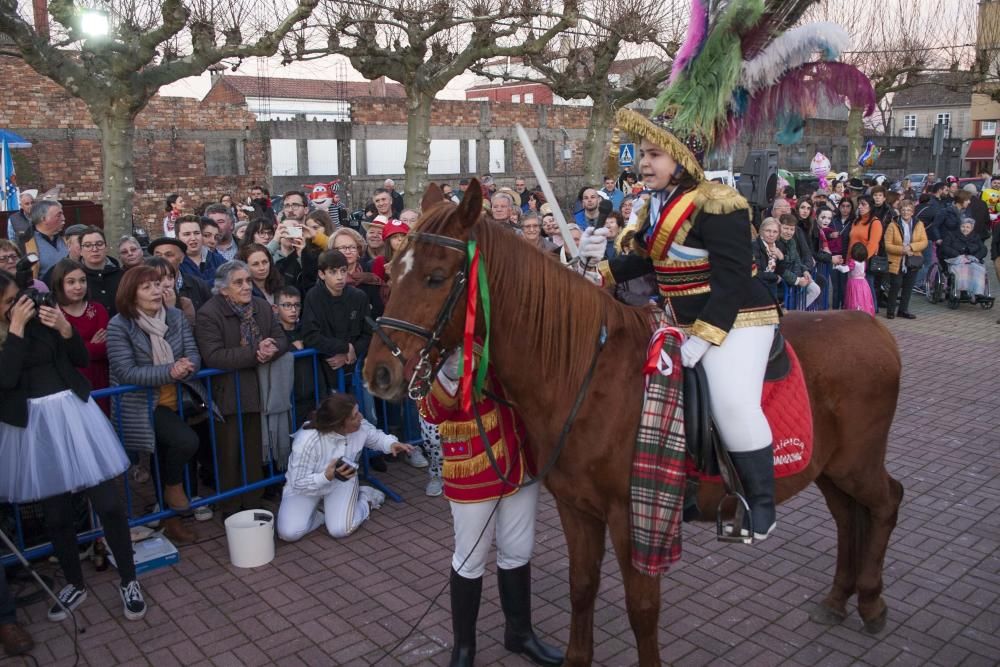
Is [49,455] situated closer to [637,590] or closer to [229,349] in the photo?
[229,349]

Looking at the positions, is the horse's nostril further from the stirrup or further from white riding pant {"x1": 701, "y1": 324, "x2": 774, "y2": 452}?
the stirrup

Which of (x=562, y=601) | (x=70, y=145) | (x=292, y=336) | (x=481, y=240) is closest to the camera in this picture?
(x=481, y=240)

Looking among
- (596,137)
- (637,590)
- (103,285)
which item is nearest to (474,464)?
(637,590)

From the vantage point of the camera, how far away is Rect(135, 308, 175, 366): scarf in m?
5.63

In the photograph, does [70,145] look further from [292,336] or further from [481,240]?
[481,240]

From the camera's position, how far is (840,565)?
15.4ft

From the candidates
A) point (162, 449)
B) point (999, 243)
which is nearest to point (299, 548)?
point (162, 449)

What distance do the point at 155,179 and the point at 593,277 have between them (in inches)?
900

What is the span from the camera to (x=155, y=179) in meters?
23.8

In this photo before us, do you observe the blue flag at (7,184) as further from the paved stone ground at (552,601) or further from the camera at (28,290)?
the paved stone ground at (552,601)

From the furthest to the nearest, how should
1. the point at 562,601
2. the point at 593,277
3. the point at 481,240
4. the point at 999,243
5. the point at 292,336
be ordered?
the point at 999,243, the point at 292,336, the point at 562,601, the point at 593,277, the point at 481,240

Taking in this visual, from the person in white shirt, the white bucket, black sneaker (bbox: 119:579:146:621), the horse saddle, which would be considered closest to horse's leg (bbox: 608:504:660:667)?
the horse saddle

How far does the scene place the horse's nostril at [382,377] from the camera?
3.03 meters

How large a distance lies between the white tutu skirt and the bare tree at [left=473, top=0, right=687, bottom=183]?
46.3ft
